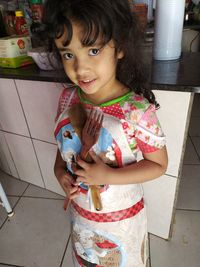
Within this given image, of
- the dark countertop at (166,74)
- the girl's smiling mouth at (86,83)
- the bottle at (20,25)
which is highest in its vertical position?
the bottle at (20,25)

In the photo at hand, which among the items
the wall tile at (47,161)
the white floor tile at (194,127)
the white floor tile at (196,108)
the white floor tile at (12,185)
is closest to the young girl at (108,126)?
the wall tile at (47,161)

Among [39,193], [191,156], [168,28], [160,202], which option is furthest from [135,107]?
[191,156]

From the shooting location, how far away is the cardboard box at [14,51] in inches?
37.9

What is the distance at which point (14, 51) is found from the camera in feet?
3.20

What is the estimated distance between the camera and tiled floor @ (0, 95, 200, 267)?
1.01 meters

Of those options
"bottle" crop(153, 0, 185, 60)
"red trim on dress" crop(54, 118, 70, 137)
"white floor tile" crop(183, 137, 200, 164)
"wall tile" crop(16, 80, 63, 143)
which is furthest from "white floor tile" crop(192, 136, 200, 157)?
"red trim on dress" crop(54, 118, 70, 137)

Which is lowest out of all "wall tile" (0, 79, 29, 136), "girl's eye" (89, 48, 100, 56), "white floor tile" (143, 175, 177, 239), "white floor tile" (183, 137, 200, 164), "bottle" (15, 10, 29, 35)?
"white floor tile" (183, 137, 200, 164)

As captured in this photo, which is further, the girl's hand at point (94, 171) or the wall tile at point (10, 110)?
the wall tile at point (10, 110)

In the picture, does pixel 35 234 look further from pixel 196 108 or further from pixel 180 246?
pixel 196 108

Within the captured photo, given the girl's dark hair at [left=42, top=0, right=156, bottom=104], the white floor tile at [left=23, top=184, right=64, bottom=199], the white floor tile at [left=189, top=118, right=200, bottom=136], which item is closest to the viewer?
the girl's dark hair at [left=42, top=0, right=156, bottom=104]

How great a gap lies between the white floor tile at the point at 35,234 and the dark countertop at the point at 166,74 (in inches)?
27.7

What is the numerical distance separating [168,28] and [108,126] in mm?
481

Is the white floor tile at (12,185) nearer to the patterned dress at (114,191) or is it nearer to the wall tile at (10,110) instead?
the wall tile at (10,110)

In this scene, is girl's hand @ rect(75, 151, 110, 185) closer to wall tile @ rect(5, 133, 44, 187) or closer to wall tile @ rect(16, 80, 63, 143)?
wall tile @ rect(16, 80, 63, 143)
